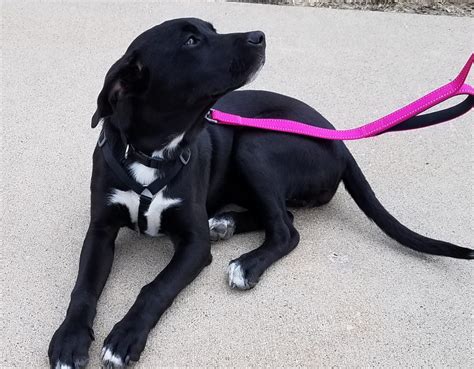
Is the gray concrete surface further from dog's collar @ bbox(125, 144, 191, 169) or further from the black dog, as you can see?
dog's collar @ bbox(125, 144, 191, 169)

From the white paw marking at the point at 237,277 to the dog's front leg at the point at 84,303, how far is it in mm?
526

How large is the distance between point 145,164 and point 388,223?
1195 millimetres

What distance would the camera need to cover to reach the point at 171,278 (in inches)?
100

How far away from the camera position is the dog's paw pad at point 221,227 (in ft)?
9.88

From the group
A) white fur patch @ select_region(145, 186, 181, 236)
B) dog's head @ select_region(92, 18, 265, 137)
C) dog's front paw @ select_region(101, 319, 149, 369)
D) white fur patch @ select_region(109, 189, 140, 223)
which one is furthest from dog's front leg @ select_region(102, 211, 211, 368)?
dog's head @ select_region(92, 18, 265, 137)

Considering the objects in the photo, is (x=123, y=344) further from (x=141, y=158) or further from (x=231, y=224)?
(x=231, y=224)

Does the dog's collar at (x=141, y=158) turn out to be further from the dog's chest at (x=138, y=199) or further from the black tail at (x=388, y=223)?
the black tail at (x=388, y=223)

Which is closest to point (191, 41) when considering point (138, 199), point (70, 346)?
point (138, 199)

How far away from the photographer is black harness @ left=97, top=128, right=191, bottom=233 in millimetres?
2604

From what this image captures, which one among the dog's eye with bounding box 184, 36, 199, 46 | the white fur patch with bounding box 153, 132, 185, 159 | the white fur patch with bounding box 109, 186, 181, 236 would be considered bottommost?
the white fur patch with bounding box 109, 186, 181, 236

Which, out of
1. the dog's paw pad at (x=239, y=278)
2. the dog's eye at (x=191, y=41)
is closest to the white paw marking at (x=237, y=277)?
the dog's paw pad at (x=239, y=278)

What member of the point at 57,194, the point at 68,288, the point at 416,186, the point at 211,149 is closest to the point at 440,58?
the point at 416,186

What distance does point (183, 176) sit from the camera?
2.70 metres

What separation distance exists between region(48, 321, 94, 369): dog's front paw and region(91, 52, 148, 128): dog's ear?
77 centimetres
